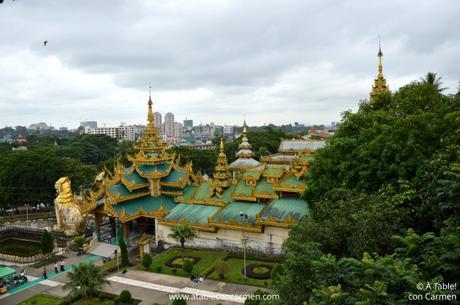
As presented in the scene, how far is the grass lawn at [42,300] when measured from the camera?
23.7 metres

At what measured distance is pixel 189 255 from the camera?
99.8 ft

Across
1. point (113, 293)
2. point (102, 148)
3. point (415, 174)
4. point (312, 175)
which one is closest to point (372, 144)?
point (415, 174)

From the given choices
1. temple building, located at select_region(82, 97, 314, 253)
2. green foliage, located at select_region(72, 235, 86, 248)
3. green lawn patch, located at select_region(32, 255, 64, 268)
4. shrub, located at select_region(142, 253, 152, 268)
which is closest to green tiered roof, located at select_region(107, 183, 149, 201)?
temple building, located at select_region(82, 97, 314, 253)

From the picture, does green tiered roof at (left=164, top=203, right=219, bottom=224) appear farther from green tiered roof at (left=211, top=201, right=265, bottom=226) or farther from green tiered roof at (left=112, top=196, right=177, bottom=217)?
green tiered roof at (left=112, top=196, right=177, bottom=217)

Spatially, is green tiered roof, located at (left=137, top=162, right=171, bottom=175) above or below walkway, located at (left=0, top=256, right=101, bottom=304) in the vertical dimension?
above

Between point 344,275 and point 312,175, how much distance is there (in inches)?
528

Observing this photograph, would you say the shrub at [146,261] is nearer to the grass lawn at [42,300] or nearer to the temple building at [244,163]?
the grass lawn at [42,300]

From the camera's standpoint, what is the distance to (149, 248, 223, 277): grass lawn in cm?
2734

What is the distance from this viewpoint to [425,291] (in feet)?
30.2

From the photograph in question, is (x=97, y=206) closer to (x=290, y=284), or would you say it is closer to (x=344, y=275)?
(x=290, y=284)

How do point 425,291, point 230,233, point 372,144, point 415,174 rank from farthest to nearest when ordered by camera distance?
point 230,233, point 372,144, point 415,174, point 425,291

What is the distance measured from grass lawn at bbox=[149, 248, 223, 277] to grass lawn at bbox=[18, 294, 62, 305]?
6.68 meters

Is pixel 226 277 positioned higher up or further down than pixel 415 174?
further down

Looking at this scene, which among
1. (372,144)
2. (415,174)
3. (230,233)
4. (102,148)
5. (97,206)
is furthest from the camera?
(102,148)
